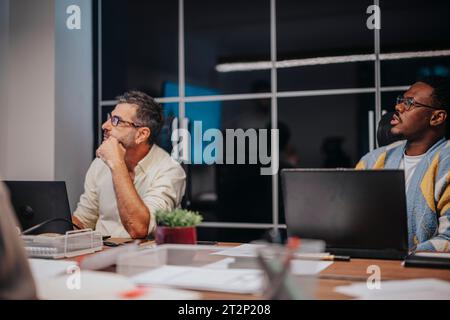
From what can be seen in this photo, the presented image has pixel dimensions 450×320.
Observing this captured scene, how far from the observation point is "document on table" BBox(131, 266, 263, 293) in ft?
3.94

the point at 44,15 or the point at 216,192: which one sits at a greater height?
the point at 44,15

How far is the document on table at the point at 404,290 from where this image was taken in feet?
3.73

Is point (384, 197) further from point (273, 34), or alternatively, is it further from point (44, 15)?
point (44, 15)

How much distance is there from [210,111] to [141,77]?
84 cm

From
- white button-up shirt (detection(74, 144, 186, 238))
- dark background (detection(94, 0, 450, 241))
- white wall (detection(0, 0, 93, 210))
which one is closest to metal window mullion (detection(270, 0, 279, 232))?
dark background (detection(94, 0, 450, 241))

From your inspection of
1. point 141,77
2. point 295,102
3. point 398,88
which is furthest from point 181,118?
point 295,102

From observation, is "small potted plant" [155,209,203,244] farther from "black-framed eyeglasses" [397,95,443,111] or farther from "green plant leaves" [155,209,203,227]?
"black-framed eyeglasses" [397,95,443,111]

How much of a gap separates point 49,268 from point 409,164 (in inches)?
74.2

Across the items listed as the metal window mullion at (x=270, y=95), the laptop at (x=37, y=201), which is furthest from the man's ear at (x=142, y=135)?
the metal window mullion at (x=270, y=95)

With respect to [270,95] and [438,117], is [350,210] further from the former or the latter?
[270,95]

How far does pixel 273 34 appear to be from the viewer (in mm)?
3969

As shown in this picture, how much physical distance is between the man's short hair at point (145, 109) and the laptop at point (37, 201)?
3.25 feet

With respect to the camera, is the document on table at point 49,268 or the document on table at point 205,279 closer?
the document on table at point 205,279

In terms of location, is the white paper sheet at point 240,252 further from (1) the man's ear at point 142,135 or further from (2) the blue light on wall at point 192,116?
(2) the blue light on wall at point 192,116
